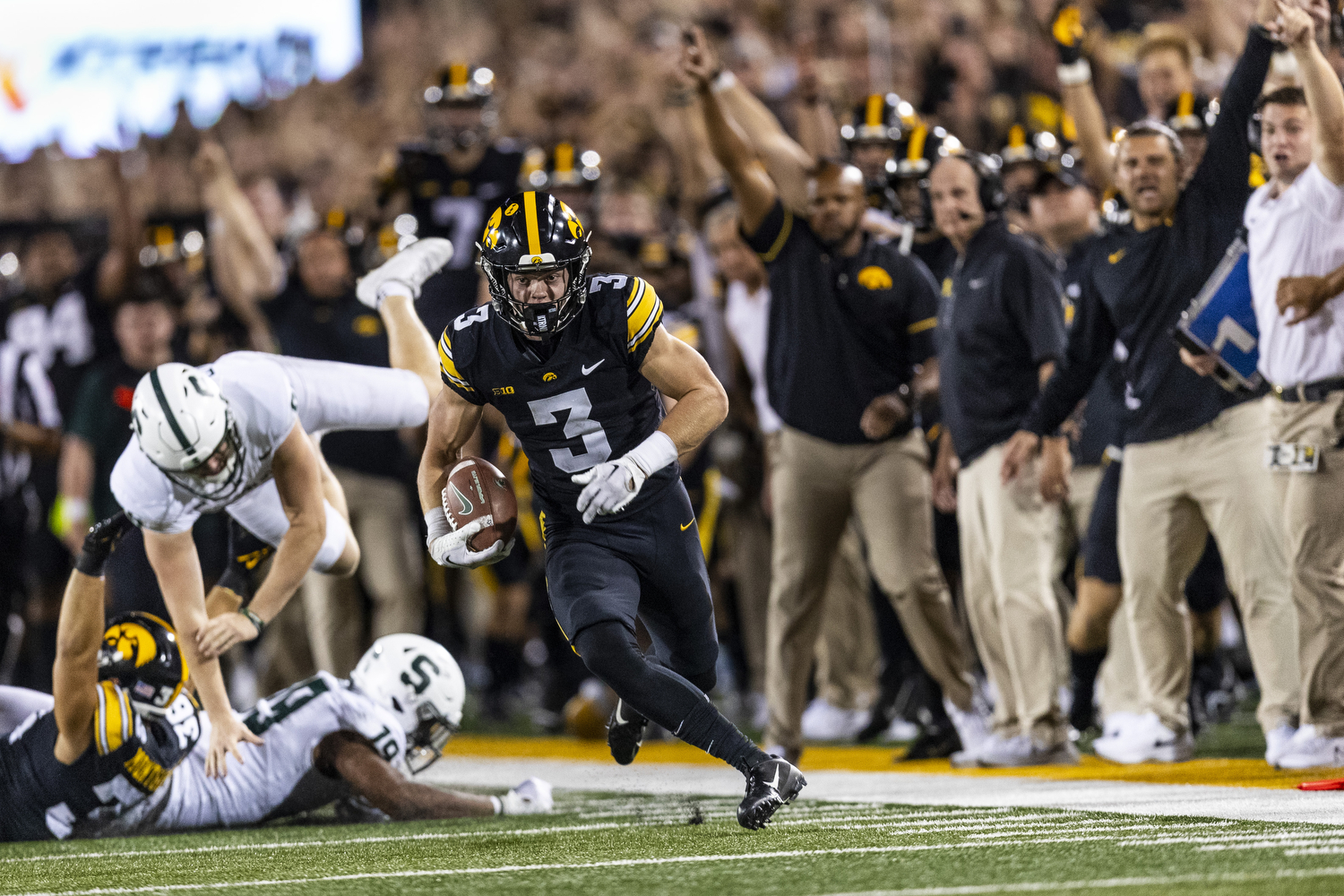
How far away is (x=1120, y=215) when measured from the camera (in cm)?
702

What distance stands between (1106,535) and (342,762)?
127 inches

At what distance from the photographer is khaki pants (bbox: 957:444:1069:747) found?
657 cm

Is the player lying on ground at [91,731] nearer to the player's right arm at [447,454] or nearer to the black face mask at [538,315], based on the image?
the player's right arm at [447,454]

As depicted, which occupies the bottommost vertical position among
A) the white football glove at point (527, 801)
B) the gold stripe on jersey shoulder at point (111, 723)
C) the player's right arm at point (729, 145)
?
the white football glove at point (527, 801)

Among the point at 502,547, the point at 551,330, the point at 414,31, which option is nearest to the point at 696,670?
the point at 502,547

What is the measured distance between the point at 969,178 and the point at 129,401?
3.46m

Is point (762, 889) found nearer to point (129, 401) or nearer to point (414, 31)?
point (129, 401)

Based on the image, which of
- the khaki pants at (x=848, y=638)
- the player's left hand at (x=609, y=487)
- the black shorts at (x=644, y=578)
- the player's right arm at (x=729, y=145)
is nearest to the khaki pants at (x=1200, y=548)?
the player's right arm at (x=729, y=145)

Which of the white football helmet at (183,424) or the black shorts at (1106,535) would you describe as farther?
the black shorts at (1106,535)

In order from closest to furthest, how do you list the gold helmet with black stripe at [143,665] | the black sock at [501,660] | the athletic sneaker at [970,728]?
the gold helmet with black stripe at [143,665] → the athletic sneaker at [970,728] → the black sock at [501,660]

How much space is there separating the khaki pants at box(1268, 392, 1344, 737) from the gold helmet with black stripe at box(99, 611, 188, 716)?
3856 millimetres

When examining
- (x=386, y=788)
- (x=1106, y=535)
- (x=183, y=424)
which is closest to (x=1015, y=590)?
(x=1106, y=535)

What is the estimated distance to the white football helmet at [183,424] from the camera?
208 inches

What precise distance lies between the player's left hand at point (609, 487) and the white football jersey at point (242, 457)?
1417 millimetres
